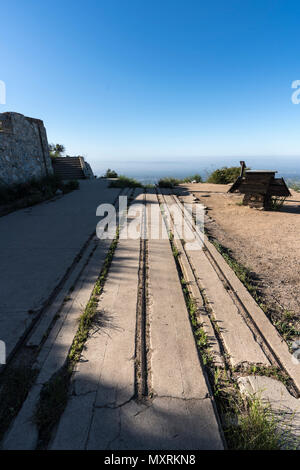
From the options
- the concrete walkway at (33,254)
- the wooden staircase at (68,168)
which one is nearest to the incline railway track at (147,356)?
the concrete walkway at (33,254)

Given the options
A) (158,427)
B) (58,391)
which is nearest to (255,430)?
(158,427)

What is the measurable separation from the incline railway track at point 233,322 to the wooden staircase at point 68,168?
1400 cm

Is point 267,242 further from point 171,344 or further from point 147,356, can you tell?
point 147,356

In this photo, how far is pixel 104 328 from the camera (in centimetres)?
224

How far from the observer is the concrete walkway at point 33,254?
95.5 inches

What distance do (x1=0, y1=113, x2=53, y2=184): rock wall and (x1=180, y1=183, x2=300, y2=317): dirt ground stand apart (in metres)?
7.92

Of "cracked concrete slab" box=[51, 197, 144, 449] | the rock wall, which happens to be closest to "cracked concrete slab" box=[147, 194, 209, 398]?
"cracked concrete slab" box=[51, 197, 144, 449]

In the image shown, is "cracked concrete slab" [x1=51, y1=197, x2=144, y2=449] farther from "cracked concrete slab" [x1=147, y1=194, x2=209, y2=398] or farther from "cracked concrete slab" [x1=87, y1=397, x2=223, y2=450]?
"cracked concrete slab" [x1=147, y1=194, x2=209, y2=398]

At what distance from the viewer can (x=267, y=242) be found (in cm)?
488

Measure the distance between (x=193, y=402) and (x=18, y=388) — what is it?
51.9 inches

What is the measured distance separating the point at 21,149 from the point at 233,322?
421 inches

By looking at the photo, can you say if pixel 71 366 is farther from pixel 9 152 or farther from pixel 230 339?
pixel 9 152

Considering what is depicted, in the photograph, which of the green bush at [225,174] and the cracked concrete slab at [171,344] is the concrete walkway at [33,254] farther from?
the green bush at [225,174]

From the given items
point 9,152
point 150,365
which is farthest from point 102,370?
point 9,152
